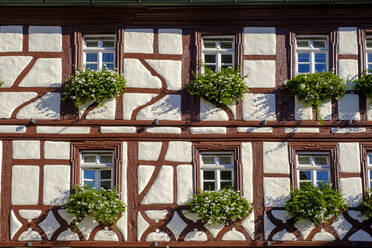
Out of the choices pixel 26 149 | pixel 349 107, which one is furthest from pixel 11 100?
pixel 349 107

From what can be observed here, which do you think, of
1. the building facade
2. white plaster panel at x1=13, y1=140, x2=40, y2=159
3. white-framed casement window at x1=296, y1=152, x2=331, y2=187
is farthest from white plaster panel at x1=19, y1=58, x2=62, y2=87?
white-framed casement window at x1=296, y1=152, x2=331, y2=187

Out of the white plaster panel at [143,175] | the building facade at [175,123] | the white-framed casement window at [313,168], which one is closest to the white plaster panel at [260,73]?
the building facade at [175,123]

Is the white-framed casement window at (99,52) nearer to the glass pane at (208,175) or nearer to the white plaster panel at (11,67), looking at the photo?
the white plaster panel at (11,67)

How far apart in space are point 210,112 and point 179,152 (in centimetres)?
100

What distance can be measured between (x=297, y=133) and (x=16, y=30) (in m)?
5.91

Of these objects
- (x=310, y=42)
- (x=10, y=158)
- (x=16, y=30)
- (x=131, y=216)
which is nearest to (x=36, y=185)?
(x=10, y=158)

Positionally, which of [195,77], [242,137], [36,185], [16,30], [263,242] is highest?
[16,30]

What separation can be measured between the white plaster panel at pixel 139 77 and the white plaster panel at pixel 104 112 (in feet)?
1.74

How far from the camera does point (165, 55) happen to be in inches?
605

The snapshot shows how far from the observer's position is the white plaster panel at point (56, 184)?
14.6 m

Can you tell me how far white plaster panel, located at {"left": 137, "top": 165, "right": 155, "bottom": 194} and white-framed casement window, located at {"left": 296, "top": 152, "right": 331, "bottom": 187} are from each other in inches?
112

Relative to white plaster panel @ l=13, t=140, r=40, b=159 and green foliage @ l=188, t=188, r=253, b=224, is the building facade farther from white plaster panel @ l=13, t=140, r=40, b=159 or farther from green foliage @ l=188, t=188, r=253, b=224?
green foliage @ l=188, t=188, r=253, b=224

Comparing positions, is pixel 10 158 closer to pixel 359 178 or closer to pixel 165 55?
pixel 165 55

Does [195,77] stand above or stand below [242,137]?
above
